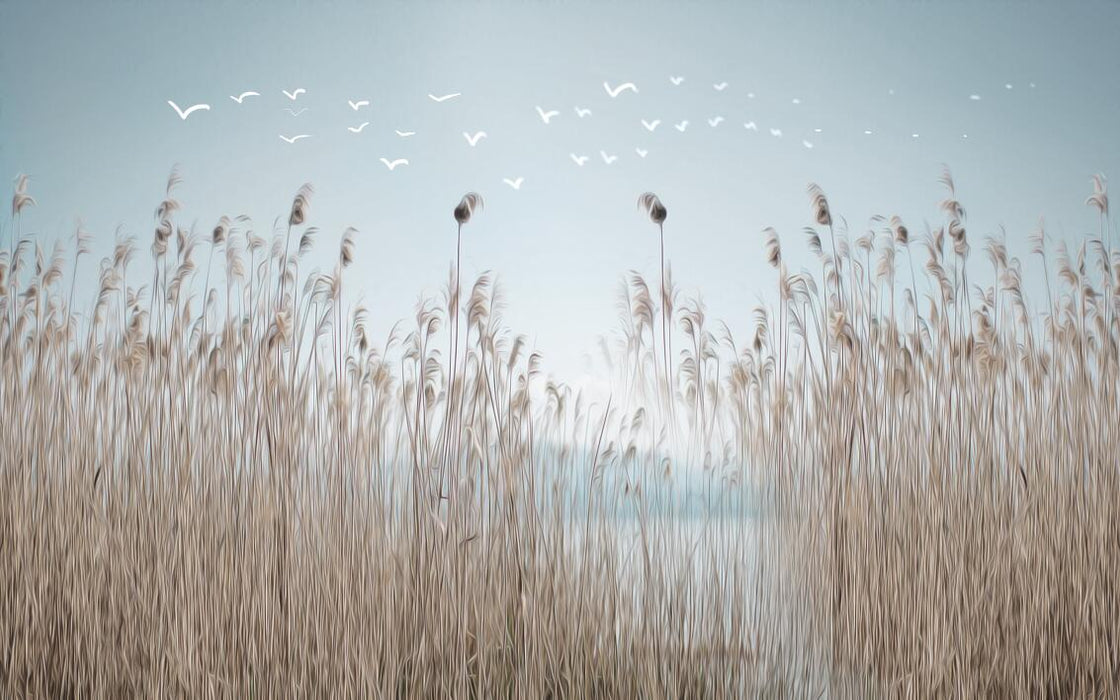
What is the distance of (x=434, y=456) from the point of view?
2.04 metres

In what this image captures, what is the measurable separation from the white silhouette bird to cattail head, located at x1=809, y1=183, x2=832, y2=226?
1.90 feet

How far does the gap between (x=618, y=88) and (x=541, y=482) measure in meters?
1.14

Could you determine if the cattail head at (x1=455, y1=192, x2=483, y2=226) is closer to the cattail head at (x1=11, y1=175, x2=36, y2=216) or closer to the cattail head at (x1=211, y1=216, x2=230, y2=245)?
the cattail head at (x1=211, y1=216, x2=230, y2=245)

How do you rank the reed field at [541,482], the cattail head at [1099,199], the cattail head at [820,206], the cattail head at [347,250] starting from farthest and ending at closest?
the cattail head at [1099,199] < the cattail head at [820,206] < the cattail head at [347,250] < the reed field at [541,482]

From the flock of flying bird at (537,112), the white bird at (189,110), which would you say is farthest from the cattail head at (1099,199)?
the white bird at (189,110)

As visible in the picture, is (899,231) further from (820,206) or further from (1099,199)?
(1099,199)

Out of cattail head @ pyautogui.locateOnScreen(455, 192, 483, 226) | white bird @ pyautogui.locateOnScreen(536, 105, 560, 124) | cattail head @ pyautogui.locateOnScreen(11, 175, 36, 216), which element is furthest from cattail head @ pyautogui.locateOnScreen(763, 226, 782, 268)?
cattail head @ pyautogui.locateOnScreen(11, 175, 36, 216)

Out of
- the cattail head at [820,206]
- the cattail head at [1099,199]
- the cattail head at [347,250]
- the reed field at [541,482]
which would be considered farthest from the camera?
the cattail head at [1099,199]

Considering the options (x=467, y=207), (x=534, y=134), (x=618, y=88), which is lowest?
(x=467, y=207)

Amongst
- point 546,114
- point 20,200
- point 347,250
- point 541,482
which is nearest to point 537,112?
point 546,114

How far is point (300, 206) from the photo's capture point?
2.20 m

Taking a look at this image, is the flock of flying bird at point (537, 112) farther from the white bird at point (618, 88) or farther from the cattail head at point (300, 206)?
the cattail head at point (300, 206)

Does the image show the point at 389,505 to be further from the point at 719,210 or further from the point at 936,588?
the point at 936,588

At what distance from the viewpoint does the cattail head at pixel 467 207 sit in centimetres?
219
